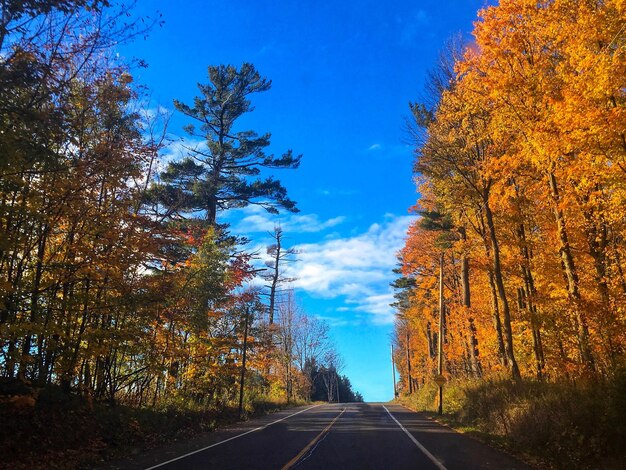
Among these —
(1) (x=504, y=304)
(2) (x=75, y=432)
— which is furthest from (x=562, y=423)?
(2) (x=75, y=432)

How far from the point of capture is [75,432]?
10.2 meters

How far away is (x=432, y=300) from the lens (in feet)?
125

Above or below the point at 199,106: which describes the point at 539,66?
below

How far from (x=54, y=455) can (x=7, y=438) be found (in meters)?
0.97

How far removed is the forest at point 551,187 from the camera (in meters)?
10.5

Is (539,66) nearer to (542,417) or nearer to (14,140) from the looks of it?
(542,417)

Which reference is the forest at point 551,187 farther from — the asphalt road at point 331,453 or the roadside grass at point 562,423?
the asphalt road at point 331,453

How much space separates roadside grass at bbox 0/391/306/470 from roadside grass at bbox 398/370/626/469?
978cm

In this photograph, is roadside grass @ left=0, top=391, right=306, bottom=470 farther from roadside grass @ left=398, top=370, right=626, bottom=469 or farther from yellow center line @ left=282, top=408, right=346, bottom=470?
roadside grass @ left=398, top=370, right=626, bottom=469

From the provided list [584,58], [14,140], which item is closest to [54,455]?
[14,140]

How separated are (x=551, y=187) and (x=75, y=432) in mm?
16085

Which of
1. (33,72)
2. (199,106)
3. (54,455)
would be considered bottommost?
(54,455)

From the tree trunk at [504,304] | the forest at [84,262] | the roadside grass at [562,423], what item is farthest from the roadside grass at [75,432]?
the tree trunk at [504,304]

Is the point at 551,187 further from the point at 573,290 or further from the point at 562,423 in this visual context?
the point at 562,423
